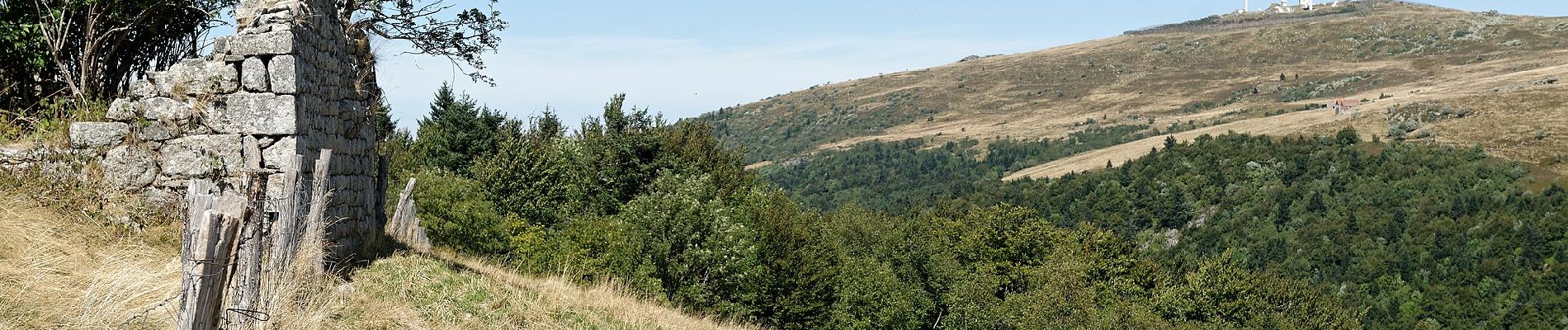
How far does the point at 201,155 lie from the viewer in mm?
10672

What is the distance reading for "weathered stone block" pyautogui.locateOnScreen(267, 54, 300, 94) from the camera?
10.4 metres

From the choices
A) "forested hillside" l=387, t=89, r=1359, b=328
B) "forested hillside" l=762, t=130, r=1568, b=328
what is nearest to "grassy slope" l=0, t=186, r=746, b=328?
"forested hillside" l=387, t=89, r=1359, b=328

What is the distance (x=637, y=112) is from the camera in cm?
4797

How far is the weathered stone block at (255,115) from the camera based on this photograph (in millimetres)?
10438

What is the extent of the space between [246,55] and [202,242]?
4819mm

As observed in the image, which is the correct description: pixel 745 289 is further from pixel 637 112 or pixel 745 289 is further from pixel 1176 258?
pixel 1176 258

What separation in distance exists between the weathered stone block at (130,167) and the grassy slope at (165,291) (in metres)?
0.32

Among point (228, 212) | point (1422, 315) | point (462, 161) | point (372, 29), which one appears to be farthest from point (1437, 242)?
point (228, 212)

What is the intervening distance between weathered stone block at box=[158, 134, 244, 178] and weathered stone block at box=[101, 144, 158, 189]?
0.41ft

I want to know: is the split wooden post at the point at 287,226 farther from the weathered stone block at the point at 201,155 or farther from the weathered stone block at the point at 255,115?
the weathered stone block at the point at 201,155

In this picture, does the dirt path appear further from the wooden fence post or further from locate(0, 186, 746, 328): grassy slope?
the wooden fence post

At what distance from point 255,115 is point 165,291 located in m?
2.72

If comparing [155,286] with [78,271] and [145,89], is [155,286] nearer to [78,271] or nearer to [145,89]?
[78,271]

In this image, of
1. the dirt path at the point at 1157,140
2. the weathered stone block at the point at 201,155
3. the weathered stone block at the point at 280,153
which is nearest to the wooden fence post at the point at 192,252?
the weathered stone block at the point at 280,153
